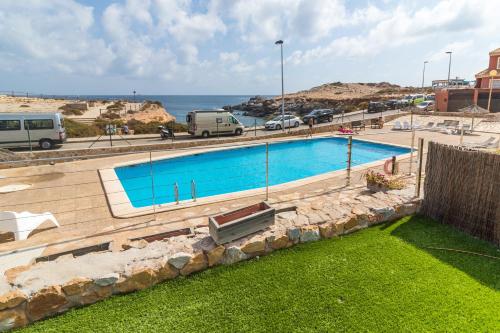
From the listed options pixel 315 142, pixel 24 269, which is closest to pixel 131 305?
pixel 24 269

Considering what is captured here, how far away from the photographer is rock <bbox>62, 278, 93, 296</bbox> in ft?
13.0

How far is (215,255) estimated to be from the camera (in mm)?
4820

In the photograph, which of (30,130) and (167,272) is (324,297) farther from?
(30,130)

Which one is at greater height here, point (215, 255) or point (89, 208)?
point (215, 255)

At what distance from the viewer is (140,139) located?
22453 mm

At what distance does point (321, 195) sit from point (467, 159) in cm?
371

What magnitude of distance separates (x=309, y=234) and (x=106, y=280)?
3.35 metres

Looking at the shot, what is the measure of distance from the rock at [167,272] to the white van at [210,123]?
18.4 m

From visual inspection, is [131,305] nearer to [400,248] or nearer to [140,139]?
[400,248]

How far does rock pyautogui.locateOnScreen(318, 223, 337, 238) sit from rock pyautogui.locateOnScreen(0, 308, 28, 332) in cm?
457

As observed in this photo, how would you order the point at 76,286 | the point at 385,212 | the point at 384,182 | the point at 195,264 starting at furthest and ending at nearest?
the point at 384,182, the point at 385,212, the point at 195,264, the point at 76,286

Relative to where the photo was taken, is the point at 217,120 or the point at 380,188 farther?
the point at 217,120

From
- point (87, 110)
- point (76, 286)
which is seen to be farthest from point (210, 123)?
point (87, 110)

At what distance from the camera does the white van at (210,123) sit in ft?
73.3
